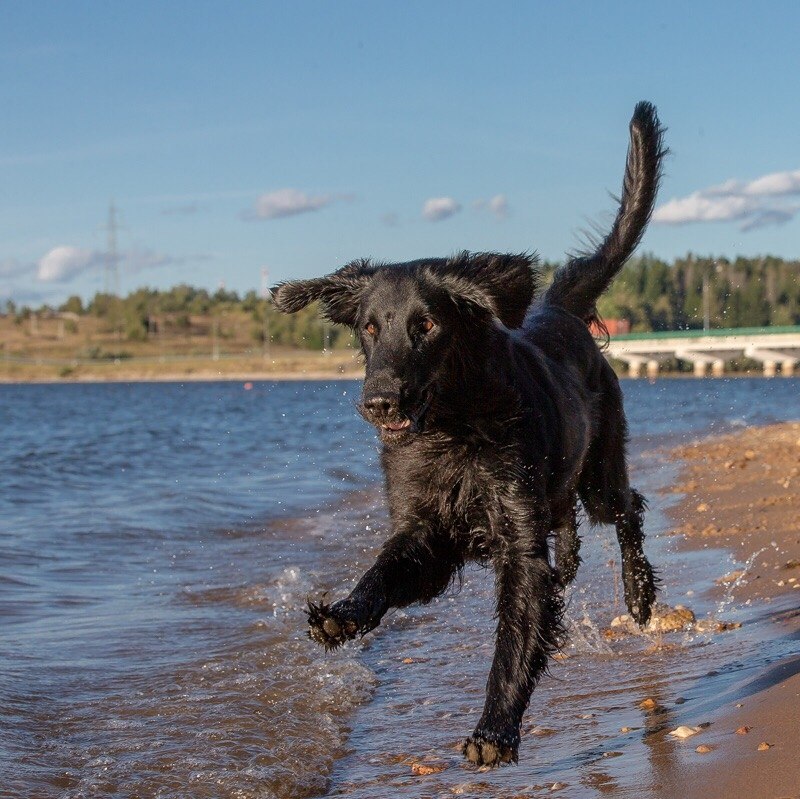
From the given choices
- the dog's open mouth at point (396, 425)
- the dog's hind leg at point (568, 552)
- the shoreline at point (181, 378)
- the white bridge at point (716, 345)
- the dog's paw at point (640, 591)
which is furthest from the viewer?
the shoreline at point (181, 378)

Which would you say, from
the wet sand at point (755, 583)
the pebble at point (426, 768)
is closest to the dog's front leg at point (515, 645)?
the pebble at point (426, 768)

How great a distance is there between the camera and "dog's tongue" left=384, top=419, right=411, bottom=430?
161 inches

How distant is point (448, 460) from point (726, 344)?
54.5 meters

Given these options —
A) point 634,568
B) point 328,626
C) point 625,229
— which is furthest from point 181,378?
point 328,626

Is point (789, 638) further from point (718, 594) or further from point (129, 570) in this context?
point (129, 570)

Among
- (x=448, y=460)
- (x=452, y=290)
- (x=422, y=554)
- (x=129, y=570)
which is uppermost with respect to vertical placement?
(x=452, y=290)

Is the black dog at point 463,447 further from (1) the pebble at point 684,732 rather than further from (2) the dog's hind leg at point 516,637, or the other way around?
(1) the pebble at point 684,732

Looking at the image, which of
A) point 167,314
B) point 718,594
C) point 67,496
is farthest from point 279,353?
point 718,594

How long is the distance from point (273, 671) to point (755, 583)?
2.78 meters

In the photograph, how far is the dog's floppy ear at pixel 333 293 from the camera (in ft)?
15.8

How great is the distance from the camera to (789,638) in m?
5.21

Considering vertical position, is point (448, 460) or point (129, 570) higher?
point (448, 460)

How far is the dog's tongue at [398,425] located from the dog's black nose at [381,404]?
80 millimetres

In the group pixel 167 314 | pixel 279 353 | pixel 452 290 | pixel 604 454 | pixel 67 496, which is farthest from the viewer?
pixel 167 314
